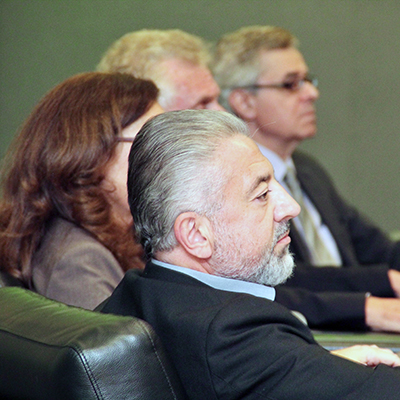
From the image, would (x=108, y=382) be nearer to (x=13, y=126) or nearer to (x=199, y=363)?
(x=199, y=363)

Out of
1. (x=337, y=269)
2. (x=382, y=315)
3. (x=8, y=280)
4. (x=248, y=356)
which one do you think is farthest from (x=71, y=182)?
(x=337, y=269)

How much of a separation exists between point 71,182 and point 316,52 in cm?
308

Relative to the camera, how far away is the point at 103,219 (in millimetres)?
1711

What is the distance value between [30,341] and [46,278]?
649mm

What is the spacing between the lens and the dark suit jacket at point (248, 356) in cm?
102

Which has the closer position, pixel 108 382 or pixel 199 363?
pixel 108 382

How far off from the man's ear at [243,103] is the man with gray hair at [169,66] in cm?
75

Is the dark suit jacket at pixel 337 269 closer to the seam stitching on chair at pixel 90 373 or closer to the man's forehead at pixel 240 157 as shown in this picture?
the man's forehead at pixel 240 157

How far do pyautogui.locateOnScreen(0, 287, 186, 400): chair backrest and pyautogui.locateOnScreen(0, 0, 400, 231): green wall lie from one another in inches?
102

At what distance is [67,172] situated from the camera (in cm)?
168

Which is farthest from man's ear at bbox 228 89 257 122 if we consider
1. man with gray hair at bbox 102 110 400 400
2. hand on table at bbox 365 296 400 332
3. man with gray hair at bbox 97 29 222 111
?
man with gray hair at bbox 102 110 400 400

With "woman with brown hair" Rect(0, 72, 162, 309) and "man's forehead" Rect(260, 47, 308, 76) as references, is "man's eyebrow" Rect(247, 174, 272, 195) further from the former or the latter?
"man's forehead" Rect(260, 47, 308, 76)

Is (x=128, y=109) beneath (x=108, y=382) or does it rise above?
above

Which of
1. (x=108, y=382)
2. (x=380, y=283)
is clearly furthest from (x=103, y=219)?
(x=380, y=283)
